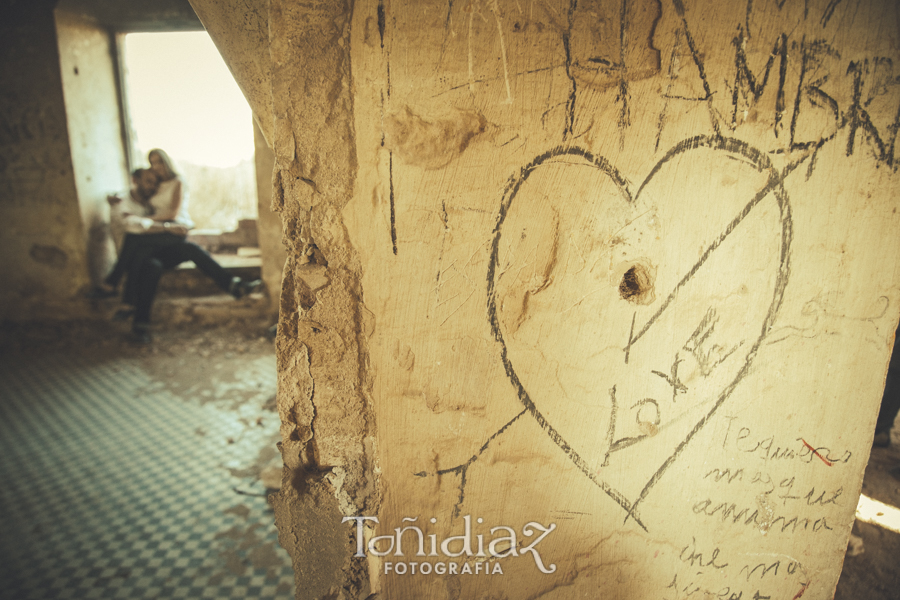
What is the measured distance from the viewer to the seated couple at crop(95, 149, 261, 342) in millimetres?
3520

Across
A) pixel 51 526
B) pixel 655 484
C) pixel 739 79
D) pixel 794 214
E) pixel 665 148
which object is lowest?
pixel 51 526

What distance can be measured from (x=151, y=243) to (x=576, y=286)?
390 cm

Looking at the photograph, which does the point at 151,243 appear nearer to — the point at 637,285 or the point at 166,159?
the point at 166,159

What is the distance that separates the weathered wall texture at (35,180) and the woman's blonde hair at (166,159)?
2.08ft

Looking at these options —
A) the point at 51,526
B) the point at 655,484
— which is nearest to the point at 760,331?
the point at 655,484

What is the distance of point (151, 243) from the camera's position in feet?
11.7

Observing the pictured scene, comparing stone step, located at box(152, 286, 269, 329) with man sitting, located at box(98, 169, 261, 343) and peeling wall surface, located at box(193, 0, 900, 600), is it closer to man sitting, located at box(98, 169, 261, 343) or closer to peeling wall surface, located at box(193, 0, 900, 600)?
man sitting, located at box(98, 169, 261, 343)

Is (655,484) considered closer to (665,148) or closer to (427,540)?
(427,540)

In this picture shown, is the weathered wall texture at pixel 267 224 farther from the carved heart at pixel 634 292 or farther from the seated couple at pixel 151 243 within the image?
the carved heart at pixel 634 292

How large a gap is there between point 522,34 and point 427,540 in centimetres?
103

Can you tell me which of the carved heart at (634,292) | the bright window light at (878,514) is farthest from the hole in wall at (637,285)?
the bright window light at (878,514)

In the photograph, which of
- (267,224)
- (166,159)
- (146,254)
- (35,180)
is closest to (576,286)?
(267,224)

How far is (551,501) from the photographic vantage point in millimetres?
942

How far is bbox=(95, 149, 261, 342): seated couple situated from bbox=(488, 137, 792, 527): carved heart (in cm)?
362
